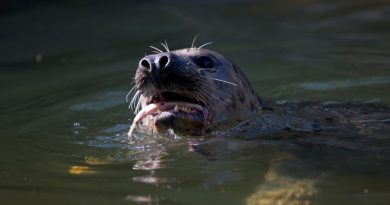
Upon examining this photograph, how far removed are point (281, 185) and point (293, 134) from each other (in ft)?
3.80

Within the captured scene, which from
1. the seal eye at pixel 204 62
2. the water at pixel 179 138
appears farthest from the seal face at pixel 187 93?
the water at pixel 179 138

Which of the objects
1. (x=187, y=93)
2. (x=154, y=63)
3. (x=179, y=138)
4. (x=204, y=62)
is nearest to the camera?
(x=154, y=63)

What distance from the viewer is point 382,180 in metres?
4.76

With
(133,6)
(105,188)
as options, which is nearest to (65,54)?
(133,6)

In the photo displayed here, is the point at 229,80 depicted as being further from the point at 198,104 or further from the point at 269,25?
the point at 269,25

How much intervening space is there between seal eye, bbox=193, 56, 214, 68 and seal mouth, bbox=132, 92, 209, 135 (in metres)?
0.37

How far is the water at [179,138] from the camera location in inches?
185

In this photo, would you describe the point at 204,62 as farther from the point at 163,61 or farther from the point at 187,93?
the point at 163,61

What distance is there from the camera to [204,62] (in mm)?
5816

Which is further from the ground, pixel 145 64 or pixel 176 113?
pixel 145 64

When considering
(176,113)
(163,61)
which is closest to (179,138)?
(176,113)

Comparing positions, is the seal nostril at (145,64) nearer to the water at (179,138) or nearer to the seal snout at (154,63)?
the seal snout at (154,63)

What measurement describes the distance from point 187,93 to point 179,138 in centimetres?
33

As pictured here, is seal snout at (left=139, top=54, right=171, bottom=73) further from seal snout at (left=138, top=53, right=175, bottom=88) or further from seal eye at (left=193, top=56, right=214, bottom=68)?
seal eye at (left=193, top=56, right=214, bottom=68)
